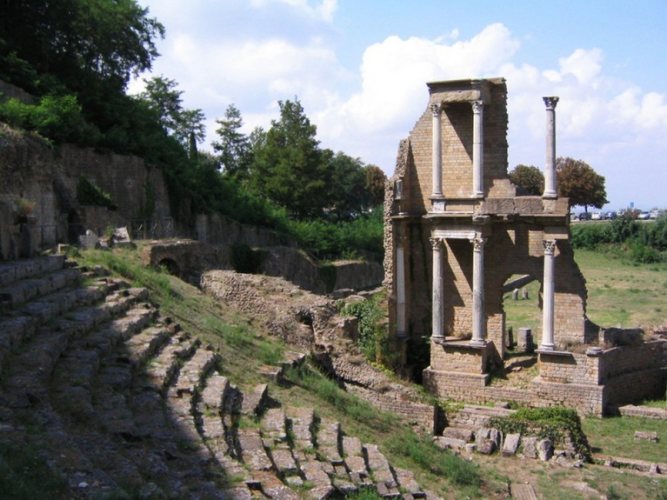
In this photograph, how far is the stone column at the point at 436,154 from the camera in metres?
21.2

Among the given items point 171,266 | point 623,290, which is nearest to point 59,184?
point 171,266

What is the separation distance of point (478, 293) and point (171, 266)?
859cm

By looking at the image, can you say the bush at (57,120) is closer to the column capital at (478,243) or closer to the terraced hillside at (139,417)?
the terraced hillside at (139,417)

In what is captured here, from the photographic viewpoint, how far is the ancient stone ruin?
1984 centimetres

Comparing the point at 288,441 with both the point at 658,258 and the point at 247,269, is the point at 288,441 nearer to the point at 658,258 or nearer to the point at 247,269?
the point at 247,269

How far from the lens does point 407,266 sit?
75.1ft

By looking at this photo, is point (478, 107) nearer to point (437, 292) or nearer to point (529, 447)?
point (437, 292)

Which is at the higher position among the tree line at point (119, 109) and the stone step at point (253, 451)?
the tree line at point (119, 109)

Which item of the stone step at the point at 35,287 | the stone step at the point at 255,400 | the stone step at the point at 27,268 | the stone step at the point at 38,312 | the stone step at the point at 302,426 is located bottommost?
the stone step at the point at 302,426

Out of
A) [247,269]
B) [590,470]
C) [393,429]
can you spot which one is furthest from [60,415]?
[247,269]

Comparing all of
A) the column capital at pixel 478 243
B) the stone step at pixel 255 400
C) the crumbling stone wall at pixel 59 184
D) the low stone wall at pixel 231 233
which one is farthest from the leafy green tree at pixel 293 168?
the stone step at pixel 255 400

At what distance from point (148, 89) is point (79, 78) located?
703 inches

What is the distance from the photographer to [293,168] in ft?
170

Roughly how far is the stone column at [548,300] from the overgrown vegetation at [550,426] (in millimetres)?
3446
